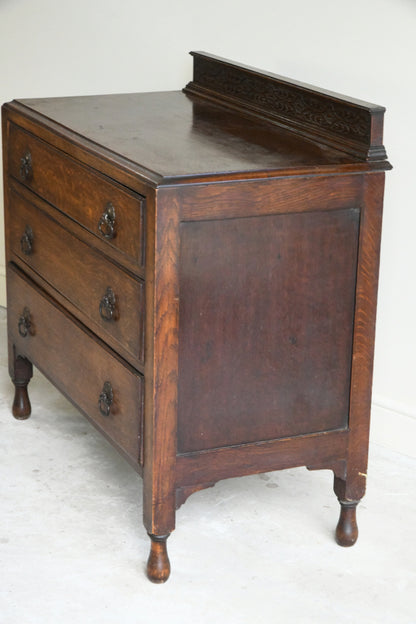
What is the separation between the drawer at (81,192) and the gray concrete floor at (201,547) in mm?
748

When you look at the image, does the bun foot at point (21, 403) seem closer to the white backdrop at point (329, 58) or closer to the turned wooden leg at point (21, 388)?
the turned wooden leg at point (21, 388)

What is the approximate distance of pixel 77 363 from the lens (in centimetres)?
285

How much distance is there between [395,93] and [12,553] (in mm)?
1564

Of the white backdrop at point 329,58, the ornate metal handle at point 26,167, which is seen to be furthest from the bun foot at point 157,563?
the ornate metal handle at point 26,167

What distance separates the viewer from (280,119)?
278cm

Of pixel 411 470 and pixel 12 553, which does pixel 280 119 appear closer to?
pixel 411 470

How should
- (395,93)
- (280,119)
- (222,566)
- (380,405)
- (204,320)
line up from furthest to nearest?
(380,405) → (395,93) → (280,119) → (222,566) → (204,320)

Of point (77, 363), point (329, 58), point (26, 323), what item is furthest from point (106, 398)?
point (329, 58)

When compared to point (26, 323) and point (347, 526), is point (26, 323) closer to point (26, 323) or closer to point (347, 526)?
point (26, 323)

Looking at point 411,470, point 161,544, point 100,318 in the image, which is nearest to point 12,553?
point 161,544

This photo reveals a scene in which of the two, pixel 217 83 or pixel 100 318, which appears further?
pixel 217 83

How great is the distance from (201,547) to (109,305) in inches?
25.4

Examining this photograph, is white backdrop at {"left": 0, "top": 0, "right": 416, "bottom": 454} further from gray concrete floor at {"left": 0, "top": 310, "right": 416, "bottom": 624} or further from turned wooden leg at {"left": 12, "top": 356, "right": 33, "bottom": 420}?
turned wooden leg at {"left": 12, "top": 356, "right": 33, "bottom": 420}

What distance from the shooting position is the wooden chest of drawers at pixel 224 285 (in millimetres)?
2369
